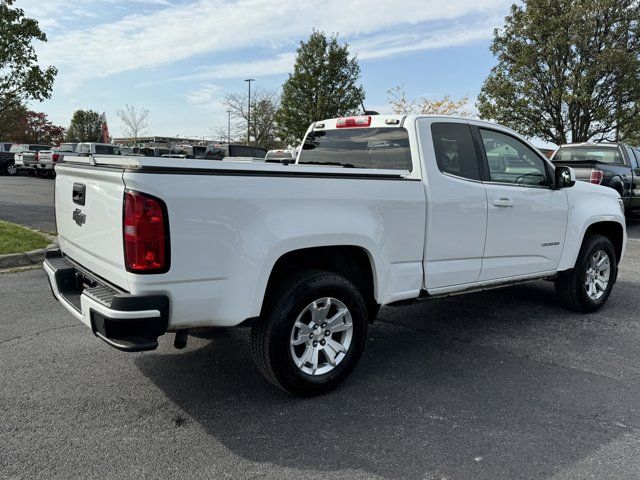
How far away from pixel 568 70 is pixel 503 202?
19083mm

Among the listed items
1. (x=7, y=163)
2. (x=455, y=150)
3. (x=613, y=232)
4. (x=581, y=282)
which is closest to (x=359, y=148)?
(x=455, y=150)

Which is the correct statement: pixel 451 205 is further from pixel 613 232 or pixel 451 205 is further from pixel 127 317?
pixel 613 232

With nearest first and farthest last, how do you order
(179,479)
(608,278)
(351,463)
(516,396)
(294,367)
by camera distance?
1. (179,479)
2. (351,463)
3. (294,367)
4. (516,396)
5. (608,278)

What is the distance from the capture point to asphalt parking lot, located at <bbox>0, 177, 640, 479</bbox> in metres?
2.78

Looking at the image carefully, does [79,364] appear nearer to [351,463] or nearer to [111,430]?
[111,430]

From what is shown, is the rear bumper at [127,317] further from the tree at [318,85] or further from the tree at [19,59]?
the tree at [318,85]

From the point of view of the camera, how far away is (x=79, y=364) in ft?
13.0

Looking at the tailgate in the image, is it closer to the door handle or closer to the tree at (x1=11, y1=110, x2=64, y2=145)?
the door handle

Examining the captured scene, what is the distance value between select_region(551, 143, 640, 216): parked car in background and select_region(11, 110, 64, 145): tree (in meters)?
53.5

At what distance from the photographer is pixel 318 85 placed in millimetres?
29562

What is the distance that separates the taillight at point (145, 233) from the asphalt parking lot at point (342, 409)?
988 millimetres

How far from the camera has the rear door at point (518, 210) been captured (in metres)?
4.50

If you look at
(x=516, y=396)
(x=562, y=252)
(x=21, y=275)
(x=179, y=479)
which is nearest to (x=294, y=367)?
(x=179, y=479)

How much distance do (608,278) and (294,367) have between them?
13.5ft
